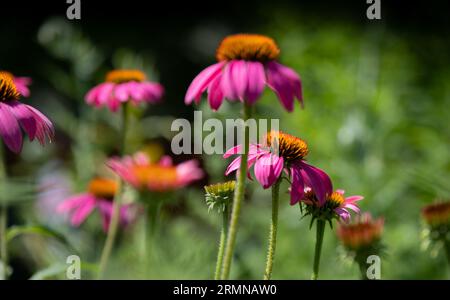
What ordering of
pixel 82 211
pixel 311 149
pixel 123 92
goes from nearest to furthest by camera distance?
1. pixel 123 92
2. pixel 82 211
3. pixel 311 149

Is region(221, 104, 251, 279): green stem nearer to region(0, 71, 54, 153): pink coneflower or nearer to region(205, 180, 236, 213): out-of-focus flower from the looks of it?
region(205, 180, 236, 213): out-of-focus flower

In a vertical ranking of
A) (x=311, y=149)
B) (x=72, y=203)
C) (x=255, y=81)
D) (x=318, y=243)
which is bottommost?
(x=318, y=243)

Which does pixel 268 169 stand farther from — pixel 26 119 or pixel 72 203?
pixel 72 203

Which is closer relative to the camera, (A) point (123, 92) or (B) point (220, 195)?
(B) point (220, 195)

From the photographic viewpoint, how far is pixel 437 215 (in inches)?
32.2

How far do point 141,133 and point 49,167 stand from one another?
0.25 metres

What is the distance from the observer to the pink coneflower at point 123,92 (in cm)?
92

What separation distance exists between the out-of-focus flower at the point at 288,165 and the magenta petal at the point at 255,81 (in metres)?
0.06

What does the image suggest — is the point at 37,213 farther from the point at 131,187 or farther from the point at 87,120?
the point at 131,187

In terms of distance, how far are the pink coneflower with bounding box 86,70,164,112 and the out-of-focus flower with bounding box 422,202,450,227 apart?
40 centimetres

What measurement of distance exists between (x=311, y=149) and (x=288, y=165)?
3.40 ft

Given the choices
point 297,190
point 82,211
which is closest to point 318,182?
point 297,190

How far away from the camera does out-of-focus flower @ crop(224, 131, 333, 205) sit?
585mm

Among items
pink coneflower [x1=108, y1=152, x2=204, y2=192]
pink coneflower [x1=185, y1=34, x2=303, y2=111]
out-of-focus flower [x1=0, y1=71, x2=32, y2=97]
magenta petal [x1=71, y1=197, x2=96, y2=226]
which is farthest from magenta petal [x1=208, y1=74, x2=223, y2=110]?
magenta petal [x1=71, y1=197, x2=96, y2=226]
